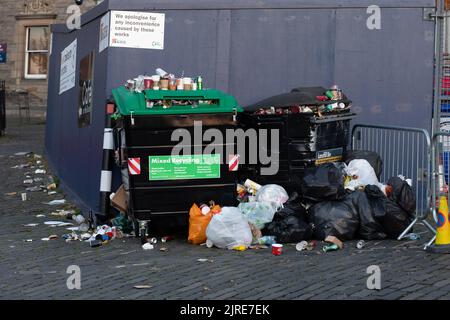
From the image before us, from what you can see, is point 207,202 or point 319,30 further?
point 319,30

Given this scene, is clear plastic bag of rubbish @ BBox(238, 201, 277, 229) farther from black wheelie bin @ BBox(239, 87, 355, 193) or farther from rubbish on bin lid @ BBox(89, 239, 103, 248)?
rubbish on bin lid @ BBox(89, 239, 103, 248)

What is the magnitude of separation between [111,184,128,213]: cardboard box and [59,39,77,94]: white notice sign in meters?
3.78

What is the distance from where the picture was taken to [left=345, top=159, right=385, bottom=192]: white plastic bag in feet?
26.8

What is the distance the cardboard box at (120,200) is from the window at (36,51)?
21.1 metres

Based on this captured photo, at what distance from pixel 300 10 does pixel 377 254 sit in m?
3.67

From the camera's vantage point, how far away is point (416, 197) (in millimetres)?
7836

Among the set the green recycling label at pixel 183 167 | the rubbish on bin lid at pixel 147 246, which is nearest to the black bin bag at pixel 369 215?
the green recycling label at pixel 183 167

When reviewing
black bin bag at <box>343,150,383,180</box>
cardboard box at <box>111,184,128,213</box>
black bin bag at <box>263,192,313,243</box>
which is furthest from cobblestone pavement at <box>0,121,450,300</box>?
black bin bag at <box>343,150,383,180</box>

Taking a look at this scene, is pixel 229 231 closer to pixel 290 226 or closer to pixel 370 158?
pixel 290 226

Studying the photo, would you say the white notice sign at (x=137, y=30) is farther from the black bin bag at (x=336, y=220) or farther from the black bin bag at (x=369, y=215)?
the black bin bag at (x=369, y=215)

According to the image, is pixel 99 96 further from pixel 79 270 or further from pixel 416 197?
pixel 416 197

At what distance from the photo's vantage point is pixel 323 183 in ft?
25.5
